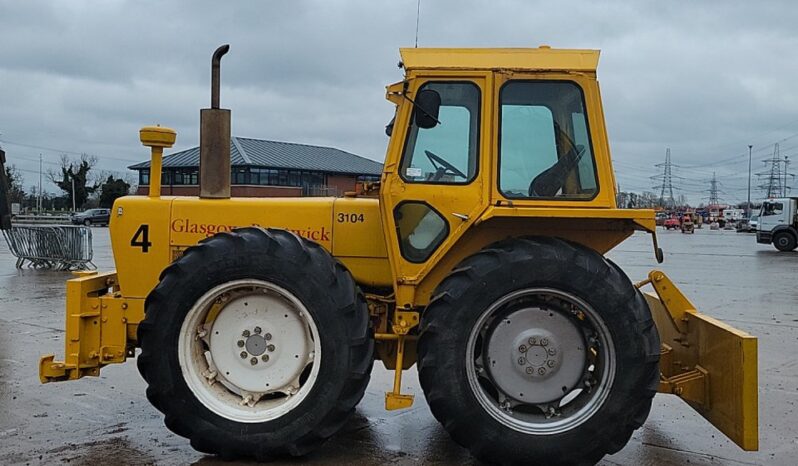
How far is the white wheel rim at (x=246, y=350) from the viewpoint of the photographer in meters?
4.79

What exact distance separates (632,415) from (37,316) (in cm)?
948

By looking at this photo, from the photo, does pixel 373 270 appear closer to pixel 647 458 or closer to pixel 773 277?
pixel 647 458

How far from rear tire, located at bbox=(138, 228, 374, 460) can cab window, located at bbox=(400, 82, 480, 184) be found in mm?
835

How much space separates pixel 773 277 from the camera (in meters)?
19.6

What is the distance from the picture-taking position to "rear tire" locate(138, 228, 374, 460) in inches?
182

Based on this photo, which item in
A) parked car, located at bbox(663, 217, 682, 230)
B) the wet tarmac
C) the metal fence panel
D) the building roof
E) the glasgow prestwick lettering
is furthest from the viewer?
parked car, located at bbox(663, 217, 682, 230)

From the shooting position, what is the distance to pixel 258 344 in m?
4.89

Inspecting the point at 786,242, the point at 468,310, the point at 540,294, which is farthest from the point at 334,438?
the point at 786,242

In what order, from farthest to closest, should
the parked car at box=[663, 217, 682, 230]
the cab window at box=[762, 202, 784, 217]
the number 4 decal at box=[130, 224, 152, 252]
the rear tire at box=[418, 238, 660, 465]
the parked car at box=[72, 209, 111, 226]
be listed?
the parked car at box=[663, 217, 682, 230], the parked car at box=[72, 209, 111, 226], the cab window at box=[762, 202, 784, 217], the number 4 decal at box=[130, 224, 152, 252], the rear tire at box=[418, 238, 660, 465]

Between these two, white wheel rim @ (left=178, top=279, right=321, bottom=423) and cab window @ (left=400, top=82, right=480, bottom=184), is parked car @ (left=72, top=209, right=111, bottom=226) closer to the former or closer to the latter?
white wheel rim @ (left=178, top=279, right=321, bottom=423)

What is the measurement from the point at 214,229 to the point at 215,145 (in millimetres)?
636

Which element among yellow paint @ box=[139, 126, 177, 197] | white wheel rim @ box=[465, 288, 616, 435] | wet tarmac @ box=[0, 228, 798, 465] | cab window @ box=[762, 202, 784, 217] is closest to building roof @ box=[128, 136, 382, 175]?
cab window @ box=[762, 202, 784, 217]

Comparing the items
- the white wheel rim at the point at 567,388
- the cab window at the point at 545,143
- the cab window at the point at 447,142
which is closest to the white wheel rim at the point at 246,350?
the white wheel rim at the point at 567,388

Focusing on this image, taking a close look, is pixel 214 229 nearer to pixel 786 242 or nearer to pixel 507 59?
pixel 507 59
